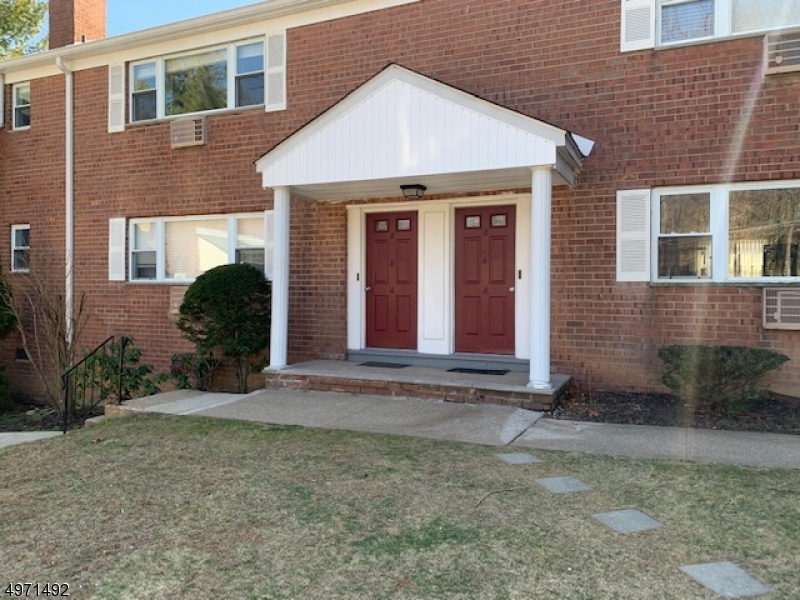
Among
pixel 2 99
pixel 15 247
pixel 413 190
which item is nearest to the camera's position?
pixel 413 190

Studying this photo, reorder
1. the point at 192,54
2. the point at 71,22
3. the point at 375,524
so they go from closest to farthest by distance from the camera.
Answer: the point at 375,524 → the point at 192,54 → the point at 71,22

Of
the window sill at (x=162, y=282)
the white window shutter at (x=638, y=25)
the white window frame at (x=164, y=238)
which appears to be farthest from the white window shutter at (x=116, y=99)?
the white window shutter at (x=638, y=25)

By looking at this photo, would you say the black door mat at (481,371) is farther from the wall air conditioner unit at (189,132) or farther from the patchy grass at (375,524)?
the wall air conditioner unit at (189,132)

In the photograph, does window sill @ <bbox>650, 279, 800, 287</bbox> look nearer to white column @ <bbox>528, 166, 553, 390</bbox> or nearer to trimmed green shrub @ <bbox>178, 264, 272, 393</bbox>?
white column @ <bbox>528, 166, 553, 390</bbox>

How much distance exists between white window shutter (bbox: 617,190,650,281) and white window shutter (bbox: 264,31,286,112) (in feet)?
17.5

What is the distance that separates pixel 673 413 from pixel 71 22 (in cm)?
1234

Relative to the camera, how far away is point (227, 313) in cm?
848

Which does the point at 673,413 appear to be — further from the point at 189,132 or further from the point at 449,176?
the point at 189,132

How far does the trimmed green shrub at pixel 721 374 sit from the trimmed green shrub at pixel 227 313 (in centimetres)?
546

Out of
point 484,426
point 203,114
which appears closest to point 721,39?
point 484,426

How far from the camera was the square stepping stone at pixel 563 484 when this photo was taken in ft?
13.5

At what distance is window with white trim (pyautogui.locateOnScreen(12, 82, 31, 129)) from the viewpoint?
11828 mm

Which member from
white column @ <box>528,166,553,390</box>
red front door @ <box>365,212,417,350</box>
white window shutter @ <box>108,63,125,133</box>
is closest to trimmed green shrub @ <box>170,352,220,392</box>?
red front door @ <box>365,212,417,350</box>

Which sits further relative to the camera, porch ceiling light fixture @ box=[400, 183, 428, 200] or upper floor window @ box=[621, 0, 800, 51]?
porch ceiling light fixture @ box=[400, 183, 428, 200]
